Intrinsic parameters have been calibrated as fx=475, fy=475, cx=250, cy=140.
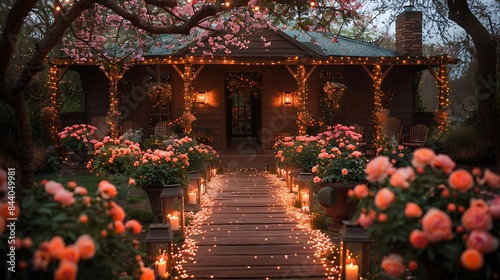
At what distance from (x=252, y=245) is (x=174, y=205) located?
3.67ft

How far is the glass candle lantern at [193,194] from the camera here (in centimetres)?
797

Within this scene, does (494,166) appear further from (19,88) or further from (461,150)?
(19,88)

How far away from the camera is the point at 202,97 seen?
15789 millimetres

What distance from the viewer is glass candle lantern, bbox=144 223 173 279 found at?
4.48 m

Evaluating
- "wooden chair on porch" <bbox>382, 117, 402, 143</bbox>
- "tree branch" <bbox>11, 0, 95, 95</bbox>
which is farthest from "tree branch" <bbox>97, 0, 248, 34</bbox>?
"wooden chair on porch" <bbox>382, 117, 402, 143</bbox>

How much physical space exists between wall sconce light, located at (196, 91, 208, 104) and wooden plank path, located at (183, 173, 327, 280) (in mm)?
7268

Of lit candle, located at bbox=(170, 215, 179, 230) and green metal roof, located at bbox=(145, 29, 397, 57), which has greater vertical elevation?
green metal roof, located at bbox=(145, 29, 397, 57)

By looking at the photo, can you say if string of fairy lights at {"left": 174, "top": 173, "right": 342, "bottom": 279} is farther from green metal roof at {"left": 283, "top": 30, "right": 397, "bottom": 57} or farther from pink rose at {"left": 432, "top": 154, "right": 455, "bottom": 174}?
→ green metal roof at {"left": 283, "top": 30, "right": 397, "bottom": 57}

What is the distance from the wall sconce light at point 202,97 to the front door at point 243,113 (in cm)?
106

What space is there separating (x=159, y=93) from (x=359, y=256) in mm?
11967

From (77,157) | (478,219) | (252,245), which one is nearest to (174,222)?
(252,245)

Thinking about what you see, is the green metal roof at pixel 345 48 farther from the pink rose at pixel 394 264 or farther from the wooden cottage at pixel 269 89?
the pink rose at pixel 394 264

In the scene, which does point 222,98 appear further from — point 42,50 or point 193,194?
point 42,50

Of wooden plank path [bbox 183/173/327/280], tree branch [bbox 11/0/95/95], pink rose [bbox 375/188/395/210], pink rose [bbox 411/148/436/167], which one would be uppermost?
tree branch [bbox 11/0/95/95]
